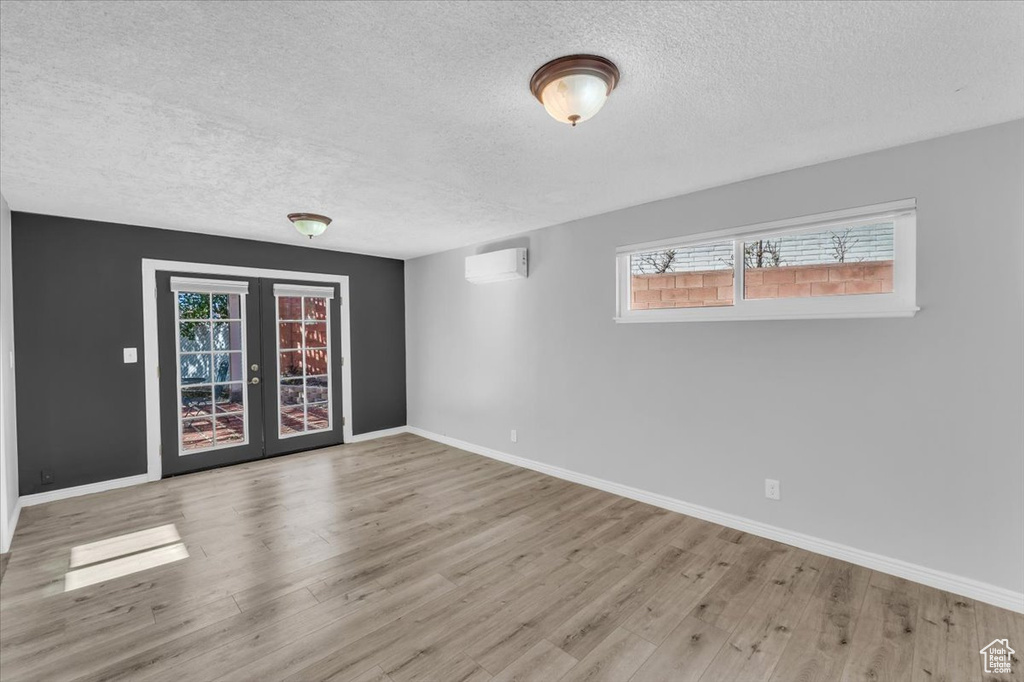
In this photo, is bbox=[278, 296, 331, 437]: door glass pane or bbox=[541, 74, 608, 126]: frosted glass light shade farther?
bbox=[278, 296, 331, 437]: door glass pane

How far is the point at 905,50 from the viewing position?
1694 mm

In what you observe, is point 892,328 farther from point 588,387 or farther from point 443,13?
point 443,13

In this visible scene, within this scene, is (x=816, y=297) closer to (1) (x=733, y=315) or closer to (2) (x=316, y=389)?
(1) (x=733, y=315)

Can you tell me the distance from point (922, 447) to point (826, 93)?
1991mm

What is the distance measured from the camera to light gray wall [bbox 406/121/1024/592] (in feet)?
7.54

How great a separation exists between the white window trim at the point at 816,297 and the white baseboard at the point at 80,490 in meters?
4.88

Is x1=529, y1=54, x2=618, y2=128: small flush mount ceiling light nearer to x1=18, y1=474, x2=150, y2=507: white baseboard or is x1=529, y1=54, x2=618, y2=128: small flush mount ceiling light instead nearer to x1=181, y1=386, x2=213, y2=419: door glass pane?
x1=181, y1=386, x2=213, y2=419: door glass pane

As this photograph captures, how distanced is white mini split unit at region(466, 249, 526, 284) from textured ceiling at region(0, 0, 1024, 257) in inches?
48.0

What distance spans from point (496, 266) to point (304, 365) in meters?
2.72

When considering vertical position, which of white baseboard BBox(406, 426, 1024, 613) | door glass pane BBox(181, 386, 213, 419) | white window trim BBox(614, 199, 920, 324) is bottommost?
white baseboard BBox(406, 426, 1024, 613)

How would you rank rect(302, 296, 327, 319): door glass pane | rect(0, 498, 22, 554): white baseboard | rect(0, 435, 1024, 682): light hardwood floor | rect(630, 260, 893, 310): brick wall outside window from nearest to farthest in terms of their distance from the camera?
rect(0, 435, 1024, 682): light hardwood floor, rect(630, 260, 893, 310): brick wall outside window, rect(0, 498, 22, 554): white baseboard, rect(302, 296, 327, 319): door glass pane

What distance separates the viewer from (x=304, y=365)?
5445 mm

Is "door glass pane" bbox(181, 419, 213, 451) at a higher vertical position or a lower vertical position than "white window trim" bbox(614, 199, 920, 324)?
lower

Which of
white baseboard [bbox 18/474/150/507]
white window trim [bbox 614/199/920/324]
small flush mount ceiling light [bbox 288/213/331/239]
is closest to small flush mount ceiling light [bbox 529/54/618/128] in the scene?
white window trim [bbox 614/199/920/324]
